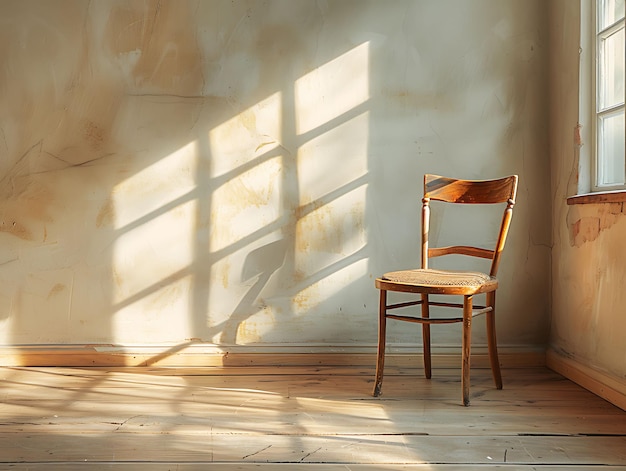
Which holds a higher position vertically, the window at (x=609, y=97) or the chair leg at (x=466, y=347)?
the window at (x=609, y=97)

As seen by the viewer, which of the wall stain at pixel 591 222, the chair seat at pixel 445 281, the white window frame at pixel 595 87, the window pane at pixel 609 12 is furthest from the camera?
the white window frame at pixel 595 87

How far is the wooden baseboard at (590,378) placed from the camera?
8.83ft

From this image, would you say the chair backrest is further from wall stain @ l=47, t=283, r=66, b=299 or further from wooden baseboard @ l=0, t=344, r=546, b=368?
wall stain @ l=47, t=283, r=66, b=299

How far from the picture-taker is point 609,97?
302cm

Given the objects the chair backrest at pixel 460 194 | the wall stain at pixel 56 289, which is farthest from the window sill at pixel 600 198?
the wall stain at pixel 56 289

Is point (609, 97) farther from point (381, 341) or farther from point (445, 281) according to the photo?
point (381, 341)

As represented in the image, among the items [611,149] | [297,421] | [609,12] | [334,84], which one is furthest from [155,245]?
[609,12]

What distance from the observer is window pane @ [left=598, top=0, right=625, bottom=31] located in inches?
114

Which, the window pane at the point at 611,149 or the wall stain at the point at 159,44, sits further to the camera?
the wall stain at the point at 159,44

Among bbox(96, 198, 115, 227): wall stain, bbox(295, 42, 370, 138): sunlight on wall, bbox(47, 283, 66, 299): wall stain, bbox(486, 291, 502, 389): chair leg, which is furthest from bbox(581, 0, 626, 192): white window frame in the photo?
bbox(47, 283, 66, 299): wall stain

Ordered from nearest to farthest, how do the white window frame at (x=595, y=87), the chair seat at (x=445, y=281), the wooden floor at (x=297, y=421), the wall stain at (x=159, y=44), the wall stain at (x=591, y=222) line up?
1. the wooden floor at (x=297, y=421)
2. the chair seat at (x=445, y=281)
3. the wall stain at (x=591, y=222)
4. the white window frame at (x=595, y=87)
5. the wall stain at (x=159, y=44)

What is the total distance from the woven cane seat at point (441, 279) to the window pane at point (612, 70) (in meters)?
0.97

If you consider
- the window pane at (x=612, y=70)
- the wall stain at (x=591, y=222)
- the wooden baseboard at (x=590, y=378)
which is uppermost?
the window pane at (x=612, y=70)

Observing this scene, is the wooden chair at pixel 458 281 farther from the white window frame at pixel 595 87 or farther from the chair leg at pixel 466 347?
the white window frame at pixel 595 87
